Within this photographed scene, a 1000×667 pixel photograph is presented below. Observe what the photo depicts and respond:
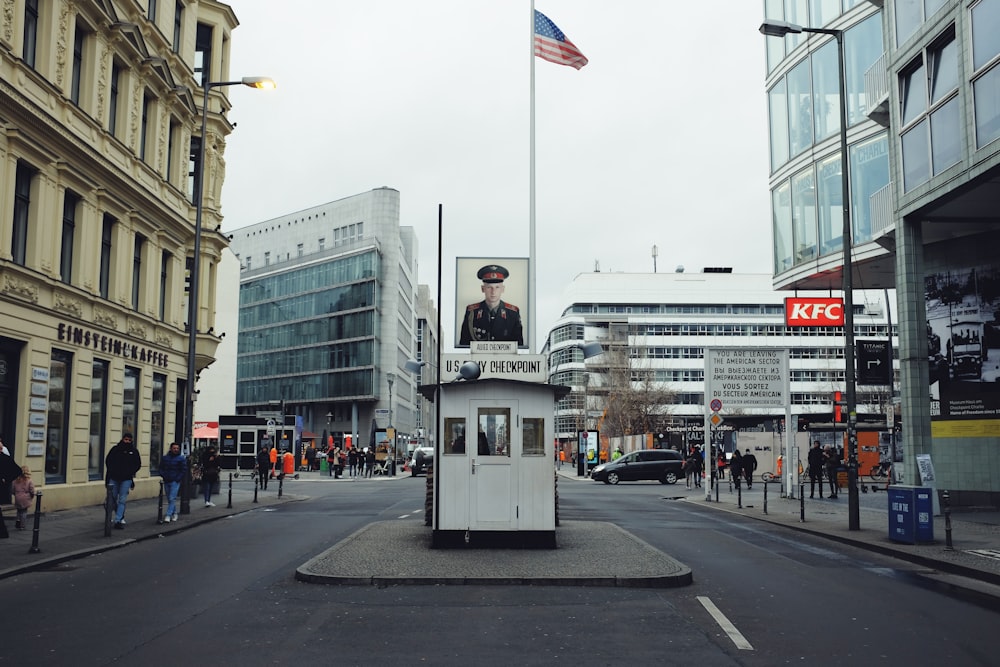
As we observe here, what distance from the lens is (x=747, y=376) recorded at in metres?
31.8

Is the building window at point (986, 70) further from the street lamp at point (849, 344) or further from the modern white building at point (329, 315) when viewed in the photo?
the modern white building at point (329, 315)

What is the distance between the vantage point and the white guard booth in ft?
50.2

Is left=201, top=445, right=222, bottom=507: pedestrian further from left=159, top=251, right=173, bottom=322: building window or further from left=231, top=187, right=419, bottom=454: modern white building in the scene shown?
left=231, top=187, right=419, bottom=454: modern white building

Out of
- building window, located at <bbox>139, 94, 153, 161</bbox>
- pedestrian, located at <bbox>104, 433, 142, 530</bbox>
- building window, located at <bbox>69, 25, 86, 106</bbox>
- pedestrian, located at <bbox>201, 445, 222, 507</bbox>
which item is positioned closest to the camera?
pedestrian, located at <bbox>104, 433, 142, 530</bbox>

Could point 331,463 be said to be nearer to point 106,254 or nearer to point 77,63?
point 106,254

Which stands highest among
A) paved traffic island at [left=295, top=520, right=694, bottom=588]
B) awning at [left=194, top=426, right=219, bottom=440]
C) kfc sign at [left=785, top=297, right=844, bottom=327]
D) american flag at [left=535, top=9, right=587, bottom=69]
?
american flag at [left=535, top=9, right=587, bottom=69]

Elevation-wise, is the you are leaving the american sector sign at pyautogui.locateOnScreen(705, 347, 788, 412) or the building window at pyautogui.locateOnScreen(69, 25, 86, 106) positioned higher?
the building window at pyautogui.locateOnScreen(69, 25, 86, 106)

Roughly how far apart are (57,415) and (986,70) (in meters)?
23.0

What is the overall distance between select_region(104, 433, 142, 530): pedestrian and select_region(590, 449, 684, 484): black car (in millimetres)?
30852

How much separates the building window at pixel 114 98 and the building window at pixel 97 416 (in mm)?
6711

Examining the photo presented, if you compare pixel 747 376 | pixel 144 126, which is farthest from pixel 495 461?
pixel 144 126

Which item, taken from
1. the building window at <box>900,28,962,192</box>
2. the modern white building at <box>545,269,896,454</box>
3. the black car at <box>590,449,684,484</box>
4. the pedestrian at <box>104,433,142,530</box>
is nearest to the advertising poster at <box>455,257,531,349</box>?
the pedestrian at <box>104,433,142,530</box>

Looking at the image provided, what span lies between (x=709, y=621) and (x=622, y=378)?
68596 mm

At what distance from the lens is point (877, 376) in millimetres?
21641
